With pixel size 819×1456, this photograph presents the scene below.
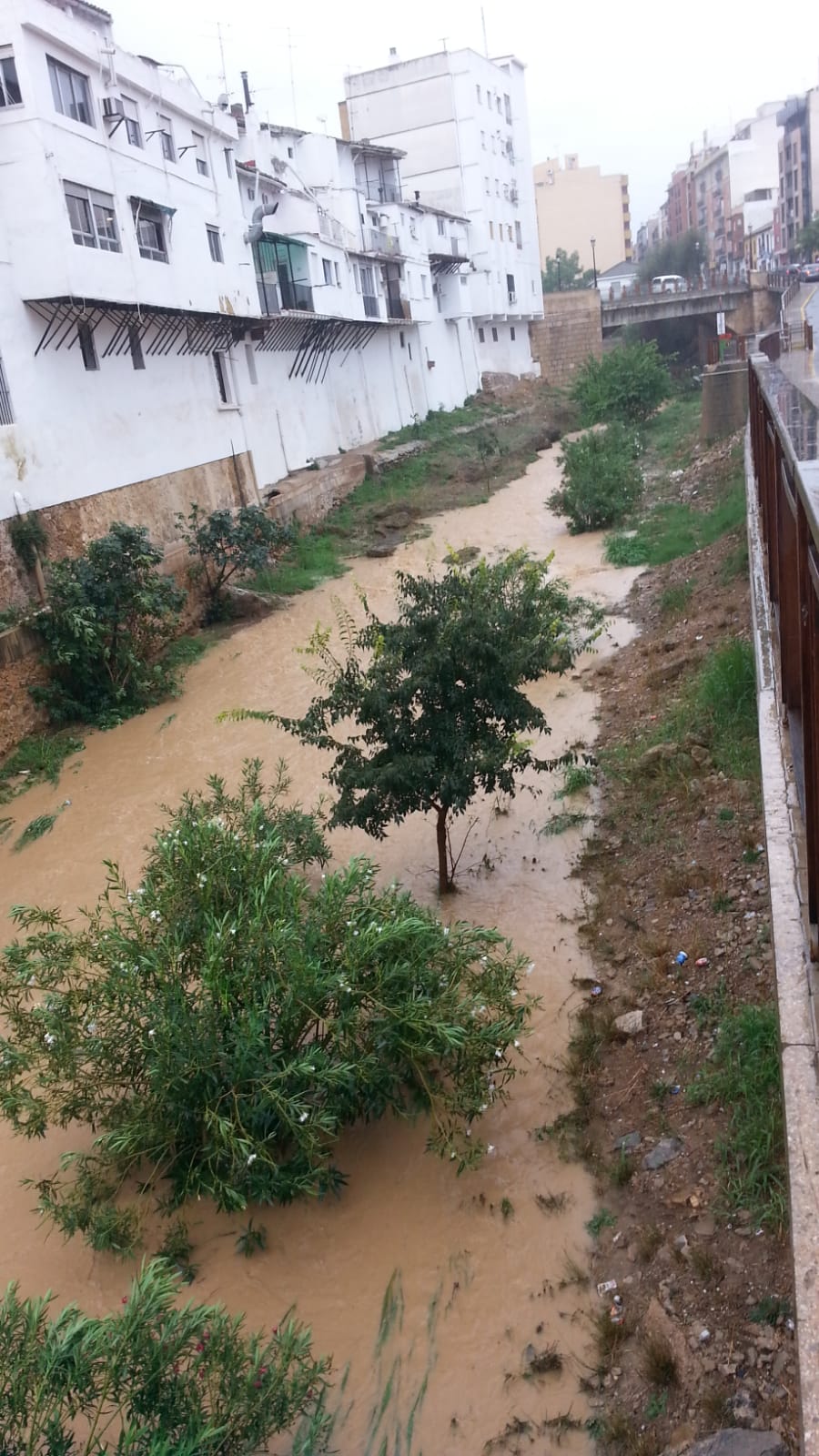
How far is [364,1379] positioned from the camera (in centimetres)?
459

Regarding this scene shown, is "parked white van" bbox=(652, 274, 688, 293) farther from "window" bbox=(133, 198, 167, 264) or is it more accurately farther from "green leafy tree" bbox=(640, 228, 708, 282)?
"window" bbox=(133, 198, 167, 264)

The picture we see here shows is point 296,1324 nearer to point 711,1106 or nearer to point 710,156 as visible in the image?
point 711,1106

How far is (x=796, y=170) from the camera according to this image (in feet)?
249

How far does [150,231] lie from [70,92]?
8.78 feet

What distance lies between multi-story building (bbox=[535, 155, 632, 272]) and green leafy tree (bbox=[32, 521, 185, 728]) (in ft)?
266

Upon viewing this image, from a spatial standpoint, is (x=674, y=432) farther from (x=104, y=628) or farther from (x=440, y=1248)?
(x=440, y=1248)

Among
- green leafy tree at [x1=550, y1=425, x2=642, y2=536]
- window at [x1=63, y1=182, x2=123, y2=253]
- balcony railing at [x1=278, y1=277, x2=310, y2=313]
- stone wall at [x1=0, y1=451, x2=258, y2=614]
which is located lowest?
green leafy tree at [x1=550, y1=425, x2=642, y2=536]

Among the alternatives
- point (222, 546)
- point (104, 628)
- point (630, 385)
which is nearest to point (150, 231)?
point (222, 546)

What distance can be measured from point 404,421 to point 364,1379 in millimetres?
32178

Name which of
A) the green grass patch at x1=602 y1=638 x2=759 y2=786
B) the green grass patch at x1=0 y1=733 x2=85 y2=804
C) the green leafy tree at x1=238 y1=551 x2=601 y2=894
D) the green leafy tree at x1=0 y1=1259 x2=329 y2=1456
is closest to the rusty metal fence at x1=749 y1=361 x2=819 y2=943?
the green grass patch at x1=602 y1=638 x2=759 y2=786

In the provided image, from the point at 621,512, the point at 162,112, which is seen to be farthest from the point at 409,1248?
the point at 162,112

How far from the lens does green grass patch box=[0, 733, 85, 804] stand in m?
12.3

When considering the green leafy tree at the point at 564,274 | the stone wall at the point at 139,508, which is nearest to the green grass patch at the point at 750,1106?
the stone wall at the point at 139,508

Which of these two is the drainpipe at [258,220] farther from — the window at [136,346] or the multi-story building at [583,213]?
the multi-story building at [583,213]
